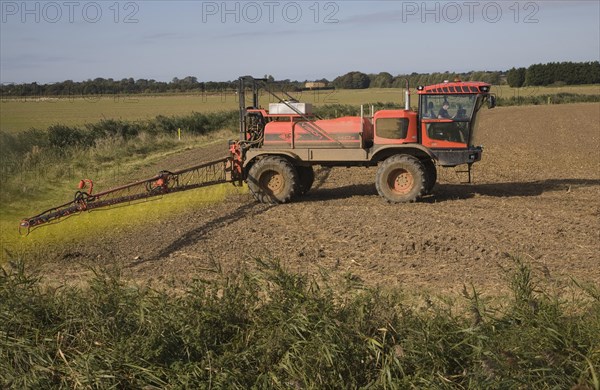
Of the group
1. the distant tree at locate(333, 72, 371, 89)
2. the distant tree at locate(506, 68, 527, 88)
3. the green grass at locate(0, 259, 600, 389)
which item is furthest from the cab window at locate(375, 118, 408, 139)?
the distant tree at locate(506, 68, 527, 88)

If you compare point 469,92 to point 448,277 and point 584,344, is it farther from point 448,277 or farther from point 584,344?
point 584,344

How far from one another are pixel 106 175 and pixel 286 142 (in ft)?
27.2

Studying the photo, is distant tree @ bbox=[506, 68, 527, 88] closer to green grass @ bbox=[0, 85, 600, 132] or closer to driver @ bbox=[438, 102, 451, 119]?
green grass @ bbox=[0, 85, 600, 132]

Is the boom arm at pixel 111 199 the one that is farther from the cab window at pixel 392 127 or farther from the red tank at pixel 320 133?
the cab window at pixel 392 127

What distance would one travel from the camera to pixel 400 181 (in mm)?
13703

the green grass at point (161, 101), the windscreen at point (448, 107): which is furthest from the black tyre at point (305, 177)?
the green grass at point (161, 101)

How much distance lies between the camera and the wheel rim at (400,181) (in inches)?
537

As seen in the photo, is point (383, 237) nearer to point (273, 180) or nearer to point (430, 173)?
point (430, 173)

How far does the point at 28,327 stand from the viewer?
498 cm

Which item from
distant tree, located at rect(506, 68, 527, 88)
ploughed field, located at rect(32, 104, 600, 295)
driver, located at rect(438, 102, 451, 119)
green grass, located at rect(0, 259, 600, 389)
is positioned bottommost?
ploughed field, located at rect(32, 104, 600, 295)

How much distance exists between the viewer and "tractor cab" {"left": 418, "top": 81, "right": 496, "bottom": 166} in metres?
13.6

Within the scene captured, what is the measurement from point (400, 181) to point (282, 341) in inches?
366

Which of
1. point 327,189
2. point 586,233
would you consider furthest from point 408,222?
point 327,189

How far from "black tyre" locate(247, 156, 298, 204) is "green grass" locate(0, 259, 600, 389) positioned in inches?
340
